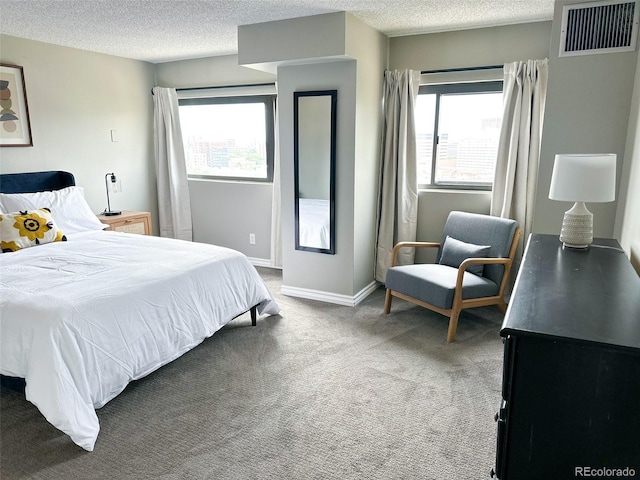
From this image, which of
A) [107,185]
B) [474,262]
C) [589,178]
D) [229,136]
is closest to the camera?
[589,178]

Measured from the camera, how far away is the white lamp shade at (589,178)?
2.16 metres

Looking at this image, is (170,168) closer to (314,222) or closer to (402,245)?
(314,222)

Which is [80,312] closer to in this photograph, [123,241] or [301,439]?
[301,439]

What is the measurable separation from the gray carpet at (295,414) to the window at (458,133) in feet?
4.80

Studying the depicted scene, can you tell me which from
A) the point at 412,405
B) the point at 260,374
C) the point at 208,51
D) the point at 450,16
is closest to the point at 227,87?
the point at 208,51

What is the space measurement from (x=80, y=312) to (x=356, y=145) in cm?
238

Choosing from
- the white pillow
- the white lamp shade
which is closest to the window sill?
the white lamp shade

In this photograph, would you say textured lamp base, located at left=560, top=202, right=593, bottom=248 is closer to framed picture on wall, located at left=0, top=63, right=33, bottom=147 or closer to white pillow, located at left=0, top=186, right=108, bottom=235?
white pillow, located at left=0, top=186, right=108, bottom=235

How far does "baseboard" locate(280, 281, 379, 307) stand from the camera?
397cm

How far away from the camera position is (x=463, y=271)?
3184 millimetres

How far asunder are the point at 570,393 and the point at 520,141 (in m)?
2.89

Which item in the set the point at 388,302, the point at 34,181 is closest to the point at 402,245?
the point at 388,302

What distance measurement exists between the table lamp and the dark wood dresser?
90 centimetres

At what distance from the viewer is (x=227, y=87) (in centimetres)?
490
